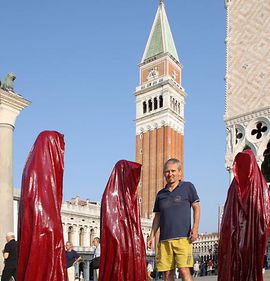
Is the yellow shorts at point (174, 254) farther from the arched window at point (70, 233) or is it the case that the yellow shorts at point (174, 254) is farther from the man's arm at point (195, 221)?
the arched window at point (70, 233)

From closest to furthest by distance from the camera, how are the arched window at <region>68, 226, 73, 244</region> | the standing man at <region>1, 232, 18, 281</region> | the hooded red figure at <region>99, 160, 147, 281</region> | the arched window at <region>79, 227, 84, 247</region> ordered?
the hooded red figure at <region>99, 160, 147, 281</region>, the standing man at <region>1, 232, 18, 281</region>, the arched window at <region>68, 226, 73, 244</region>, the arched window at <region>79, 227, 84, 247</region>

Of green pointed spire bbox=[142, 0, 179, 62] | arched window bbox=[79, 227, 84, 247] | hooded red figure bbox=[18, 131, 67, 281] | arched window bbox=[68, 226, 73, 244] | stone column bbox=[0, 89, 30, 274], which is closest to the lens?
hooded red figure bbox=[18, 131, 67, 281]

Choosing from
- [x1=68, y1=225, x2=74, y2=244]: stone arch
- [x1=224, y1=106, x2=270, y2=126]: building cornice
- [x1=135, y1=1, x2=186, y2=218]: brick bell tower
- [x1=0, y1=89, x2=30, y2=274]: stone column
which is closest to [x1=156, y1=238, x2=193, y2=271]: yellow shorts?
[x1=0, y1=89, x2=30, y2=274]: stone column

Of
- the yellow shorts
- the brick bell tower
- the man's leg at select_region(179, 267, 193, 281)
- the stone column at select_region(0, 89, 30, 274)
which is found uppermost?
the brick bell tower

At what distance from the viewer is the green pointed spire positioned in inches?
2527

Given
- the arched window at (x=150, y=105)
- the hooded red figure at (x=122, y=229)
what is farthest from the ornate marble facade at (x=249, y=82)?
→ the arched window at (x=150, y=105)

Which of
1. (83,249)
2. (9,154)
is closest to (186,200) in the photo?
(9,154)

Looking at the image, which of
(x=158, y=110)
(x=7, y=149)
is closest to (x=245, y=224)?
(x=7, y=149)

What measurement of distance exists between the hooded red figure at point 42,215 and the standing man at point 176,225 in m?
0.91

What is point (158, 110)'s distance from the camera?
201ft

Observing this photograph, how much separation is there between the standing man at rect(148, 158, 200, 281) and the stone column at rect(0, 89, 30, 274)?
5.32 metres

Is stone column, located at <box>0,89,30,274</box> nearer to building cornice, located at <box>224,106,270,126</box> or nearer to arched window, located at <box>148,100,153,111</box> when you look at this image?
building cornice, located at <box>224,106,270,126</box>

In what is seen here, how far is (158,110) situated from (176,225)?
2251 inches

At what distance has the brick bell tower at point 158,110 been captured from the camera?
194ft
